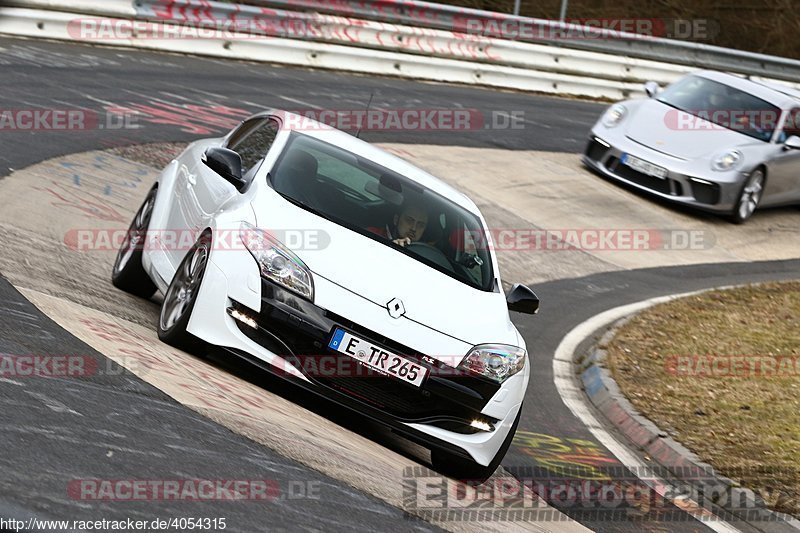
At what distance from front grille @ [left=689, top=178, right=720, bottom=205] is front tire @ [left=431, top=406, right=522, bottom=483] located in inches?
407

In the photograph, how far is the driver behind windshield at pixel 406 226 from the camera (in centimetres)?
732

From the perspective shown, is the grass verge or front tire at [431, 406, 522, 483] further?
the grass verge

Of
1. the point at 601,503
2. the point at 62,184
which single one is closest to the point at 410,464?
the point at 601,503

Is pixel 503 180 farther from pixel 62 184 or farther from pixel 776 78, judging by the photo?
pixel 776 78

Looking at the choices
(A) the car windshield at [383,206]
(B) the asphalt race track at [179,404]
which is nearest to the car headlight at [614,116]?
(B) the asphalt race track at [179,404]

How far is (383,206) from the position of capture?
7512 mm

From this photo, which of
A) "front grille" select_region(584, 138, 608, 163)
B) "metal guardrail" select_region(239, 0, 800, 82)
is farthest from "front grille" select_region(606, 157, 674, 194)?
"metal guardrail" select_region(239, 0, 800, 82)

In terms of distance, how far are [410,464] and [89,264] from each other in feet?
11.4

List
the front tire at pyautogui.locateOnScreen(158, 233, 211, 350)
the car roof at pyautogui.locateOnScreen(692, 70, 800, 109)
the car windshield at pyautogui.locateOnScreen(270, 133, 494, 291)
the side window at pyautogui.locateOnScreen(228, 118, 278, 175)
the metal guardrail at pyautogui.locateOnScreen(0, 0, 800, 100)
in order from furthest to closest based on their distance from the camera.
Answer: the metal guardrail at pyautogui.locateOnScreen(0, 0, 800, 100) < the car roof at pyautogui.locateOnScreen(692, 70, 800, 109) < the side window at pyautogui.locateOnScreen(228, 118, 278, 175) < the car windshield at pyautogui.locateOnScreen(270, 133, 494, 291) < the front tire at pyautogui.locateOnScreen(158, 233, 211, 350)

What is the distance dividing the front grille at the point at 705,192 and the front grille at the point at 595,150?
4.63 feet

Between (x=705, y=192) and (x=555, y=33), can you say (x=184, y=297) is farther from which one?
(x=555, y=33)

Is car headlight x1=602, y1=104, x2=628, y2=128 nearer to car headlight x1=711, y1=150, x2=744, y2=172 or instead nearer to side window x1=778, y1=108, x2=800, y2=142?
car headlight x1=711, y1=150, x2=744, y2=172

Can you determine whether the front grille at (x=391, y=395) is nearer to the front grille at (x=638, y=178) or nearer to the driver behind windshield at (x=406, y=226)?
the driver behind windshield at (x=406, y=226)

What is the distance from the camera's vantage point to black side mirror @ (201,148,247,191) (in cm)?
745
